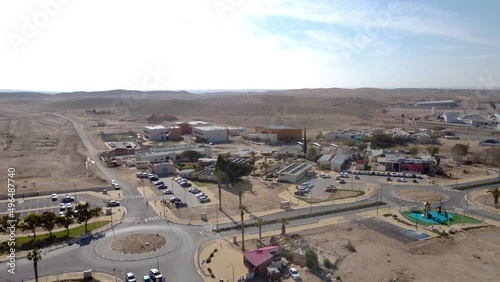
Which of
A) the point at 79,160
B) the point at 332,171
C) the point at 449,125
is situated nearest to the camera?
the point at 332,171

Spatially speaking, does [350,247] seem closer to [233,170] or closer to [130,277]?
[130,277]

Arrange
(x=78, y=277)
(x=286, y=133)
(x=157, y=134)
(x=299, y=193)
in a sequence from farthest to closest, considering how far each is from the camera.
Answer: (x=157, y=134), (x=286, y=133), (x=299, y=193), (x=78, y=277)

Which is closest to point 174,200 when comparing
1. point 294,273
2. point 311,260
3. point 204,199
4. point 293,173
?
point 204,199

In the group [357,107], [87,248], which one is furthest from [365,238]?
[357,107]

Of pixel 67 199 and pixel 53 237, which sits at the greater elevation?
pixel 67 199

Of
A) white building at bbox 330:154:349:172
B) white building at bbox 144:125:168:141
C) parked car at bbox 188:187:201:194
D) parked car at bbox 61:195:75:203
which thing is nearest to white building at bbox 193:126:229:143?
white building at bbox 144:125:168:141

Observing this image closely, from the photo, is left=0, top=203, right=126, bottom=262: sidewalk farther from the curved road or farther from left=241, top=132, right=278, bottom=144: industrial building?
left=241, top=132, right=278, bottom=144: industrial building

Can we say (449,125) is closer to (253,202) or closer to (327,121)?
(327,121)
